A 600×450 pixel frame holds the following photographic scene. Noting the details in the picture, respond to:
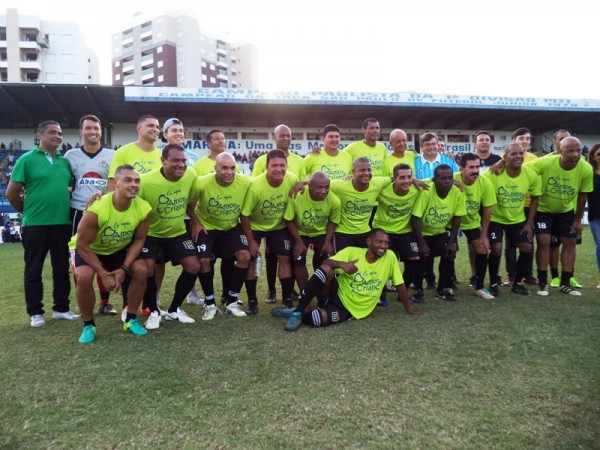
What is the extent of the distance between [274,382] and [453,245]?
3124mm

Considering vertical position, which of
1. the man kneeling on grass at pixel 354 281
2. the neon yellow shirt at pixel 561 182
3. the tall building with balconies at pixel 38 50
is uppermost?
the tall building with balconies at pixel 38 50

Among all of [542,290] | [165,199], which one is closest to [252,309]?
[165,199]

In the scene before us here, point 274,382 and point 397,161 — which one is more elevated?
point 397,161

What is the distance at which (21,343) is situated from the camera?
3723 mm

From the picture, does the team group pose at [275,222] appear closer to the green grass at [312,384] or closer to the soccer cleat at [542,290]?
the soccer cleat at [542,290]

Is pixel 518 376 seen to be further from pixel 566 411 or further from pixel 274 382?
pixel 274 382

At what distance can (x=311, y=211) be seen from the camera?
470cm

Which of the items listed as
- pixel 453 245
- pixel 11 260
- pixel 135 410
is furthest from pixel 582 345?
pixel 11 260

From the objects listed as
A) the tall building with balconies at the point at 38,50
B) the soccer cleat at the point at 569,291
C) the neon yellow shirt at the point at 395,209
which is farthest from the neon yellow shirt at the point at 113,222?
the tall building with balconies at the point at 38,50

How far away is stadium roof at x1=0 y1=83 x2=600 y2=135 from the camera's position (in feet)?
72.6

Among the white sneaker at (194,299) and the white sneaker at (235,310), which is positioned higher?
the white sneaker at (235,310)

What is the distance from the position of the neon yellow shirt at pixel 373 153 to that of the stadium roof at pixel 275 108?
18.2 metres

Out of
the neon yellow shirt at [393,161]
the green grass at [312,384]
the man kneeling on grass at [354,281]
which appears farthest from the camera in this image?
the neon yellow shirt at [393,161]

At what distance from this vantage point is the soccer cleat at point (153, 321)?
13.3 ft
